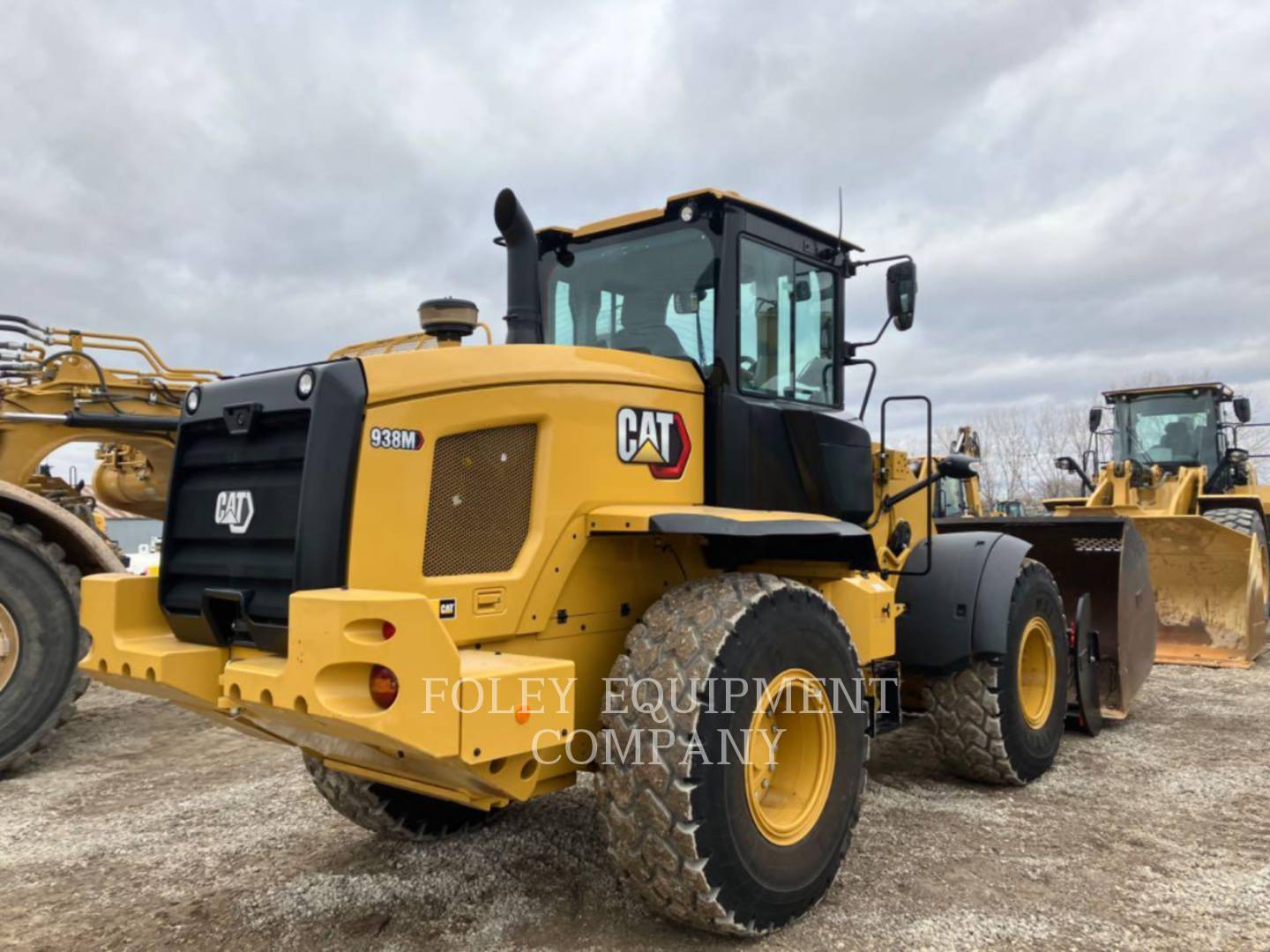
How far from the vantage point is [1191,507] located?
1211 centimetres

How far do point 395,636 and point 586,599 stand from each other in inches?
42.8

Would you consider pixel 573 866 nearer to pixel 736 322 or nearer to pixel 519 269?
pixel 736 322

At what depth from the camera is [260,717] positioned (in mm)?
3076

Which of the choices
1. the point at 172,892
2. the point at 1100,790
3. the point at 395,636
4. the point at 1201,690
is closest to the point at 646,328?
the point at 395,636

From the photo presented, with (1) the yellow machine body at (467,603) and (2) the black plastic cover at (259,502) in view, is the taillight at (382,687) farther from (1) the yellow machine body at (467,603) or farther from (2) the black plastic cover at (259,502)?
(2) the black plastic cover at (259,502)

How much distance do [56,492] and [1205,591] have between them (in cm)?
1015

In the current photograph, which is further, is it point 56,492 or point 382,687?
point 56,492

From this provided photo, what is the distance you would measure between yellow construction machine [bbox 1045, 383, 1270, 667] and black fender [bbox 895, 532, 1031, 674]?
1.98 m

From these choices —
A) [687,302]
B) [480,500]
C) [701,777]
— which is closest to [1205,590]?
[687,302]

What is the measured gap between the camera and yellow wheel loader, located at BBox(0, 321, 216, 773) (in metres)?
5.98

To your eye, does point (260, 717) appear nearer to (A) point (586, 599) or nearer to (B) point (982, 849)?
(A) point (586, 599)

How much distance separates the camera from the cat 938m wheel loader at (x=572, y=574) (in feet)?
9.59

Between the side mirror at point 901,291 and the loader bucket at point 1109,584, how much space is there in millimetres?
2572

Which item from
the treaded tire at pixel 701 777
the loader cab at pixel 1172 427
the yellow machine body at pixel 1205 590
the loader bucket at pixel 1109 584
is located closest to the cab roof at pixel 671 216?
the treaded tire at pixel 701 777
